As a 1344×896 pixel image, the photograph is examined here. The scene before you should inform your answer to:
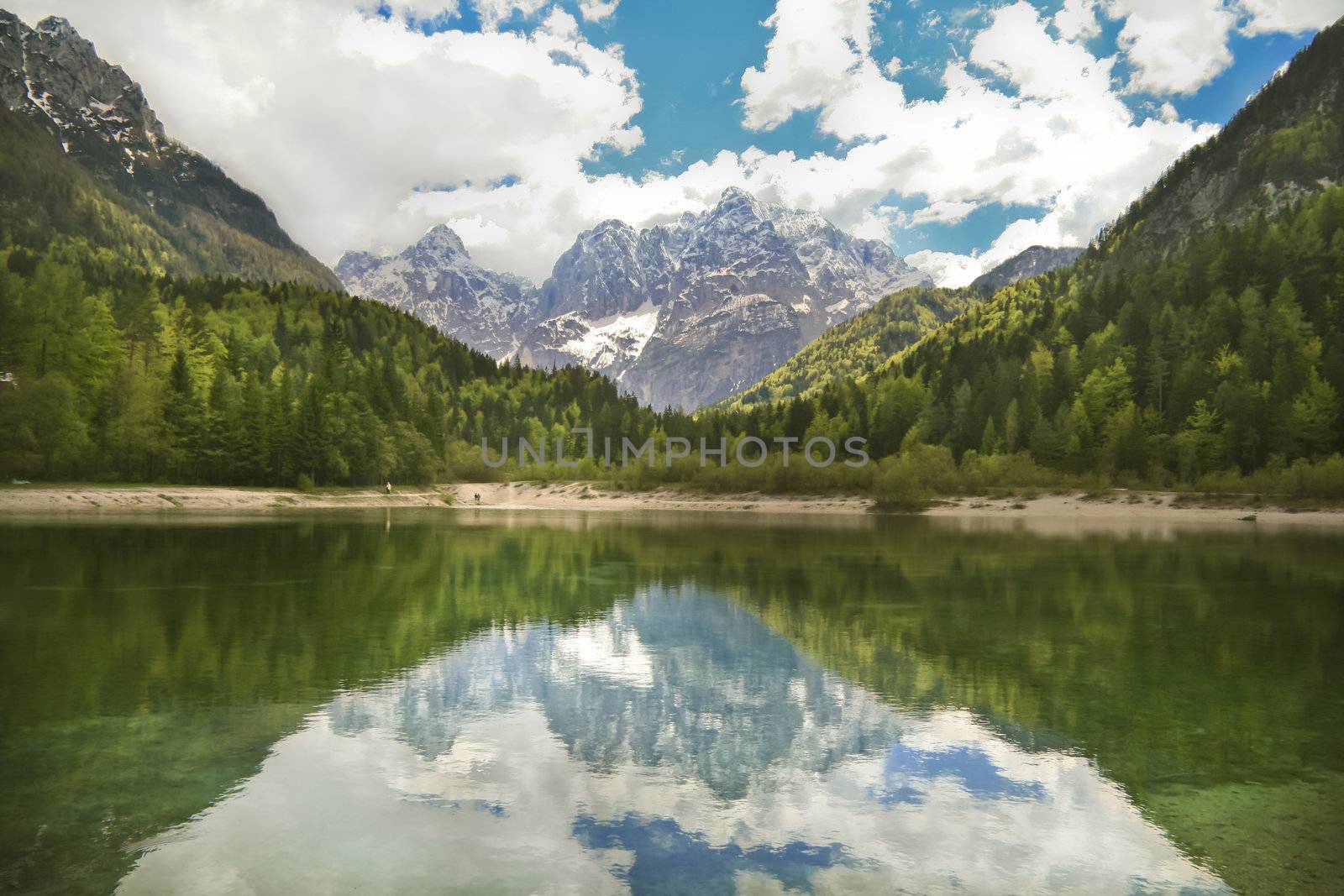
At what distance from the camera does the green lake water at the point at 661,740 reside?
A: 882 cm

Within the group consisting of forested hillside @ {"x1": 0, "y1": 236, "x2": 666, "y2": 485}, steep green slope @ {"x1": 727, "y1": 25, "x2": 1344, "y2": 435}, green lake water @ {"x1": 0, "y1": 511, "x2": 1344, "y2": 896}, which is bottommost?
green lake water @ {"x1": 0, "y1": 511, "x2": 1344, "y2": 896}

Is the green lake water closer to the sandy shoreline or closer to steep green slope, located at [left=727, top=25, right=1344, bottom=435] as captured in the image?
the sandy shoreline

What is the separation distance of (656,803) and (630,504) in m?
117

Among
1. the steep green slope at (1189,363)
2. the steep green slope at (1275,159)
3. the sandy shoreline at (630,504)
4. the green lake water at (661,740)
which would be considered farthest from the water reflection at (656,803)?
the steep green slope at (1275,159)

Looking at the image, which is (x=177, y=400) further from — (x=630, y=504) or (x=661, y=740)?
(x=661, y=740)

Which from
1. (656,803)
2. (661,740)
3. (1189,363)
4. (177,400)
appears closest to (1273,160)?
(1189,363)

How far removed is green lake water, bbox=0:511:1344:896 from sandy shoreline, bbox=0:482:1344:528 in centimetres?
5742

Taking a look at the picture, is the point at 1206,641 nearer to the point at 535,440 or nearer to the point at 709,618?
the point at 709,618

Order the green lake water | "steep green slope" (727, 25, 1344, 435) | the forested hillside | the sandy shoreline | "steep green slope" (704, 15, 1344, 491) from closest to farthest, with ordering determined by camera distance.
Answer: the green lake water → the sandy shoreline → the forested hillside → "steep green slope" (704, 15, 1344, 491) → "steep green slope" (727, 25, 1344, 435)

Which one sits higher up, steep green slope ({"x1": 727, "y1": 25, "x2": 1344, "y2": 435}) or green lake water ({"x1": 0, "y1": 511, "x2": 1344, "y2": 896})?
steep green slope ({"x1": 727, "y1": 25, "x2": 1344, "y2": 435})

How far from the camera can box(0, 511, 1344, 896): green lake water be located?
8.82 m

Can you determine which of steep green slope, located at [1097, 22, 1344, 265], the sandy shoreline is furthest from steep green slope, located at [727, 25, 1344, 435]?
the sandy shoreline

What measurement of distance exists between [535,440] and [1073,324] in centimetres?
11441

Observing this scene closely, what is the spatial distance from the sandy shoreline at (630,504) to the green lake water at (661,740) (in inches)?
2261
